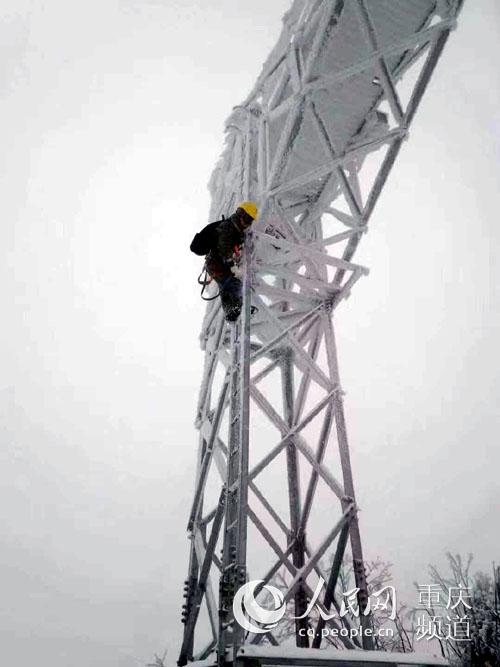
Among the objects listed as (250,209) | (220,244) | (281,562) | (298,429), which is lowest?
(281,562)

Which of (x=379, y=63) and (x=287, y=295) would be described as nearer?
(x=379, y=63)

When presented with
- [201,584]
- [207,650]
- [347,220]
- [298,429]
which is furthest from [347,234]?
[207,650]

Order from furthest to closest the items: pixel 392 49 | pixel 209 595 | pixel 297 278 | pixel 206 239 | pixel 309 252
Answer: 1. pixel 297 278
2. pixel 309 252
3. pixel 206 239
4. pixel 392 49
5. pixel 209 595

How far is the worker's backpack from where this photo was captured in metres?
5.70

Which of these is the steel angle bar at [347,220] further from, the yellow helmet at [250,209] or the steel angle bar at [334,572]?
the steel angle bar at [334,572]

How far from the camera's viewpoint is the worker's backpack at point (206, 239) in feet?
18.7

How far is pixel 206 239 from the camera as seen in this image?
5750 mm

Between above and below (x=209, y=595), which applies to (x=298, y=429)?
above

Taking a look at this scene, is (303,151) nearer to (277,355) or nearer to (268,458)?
(277,355)

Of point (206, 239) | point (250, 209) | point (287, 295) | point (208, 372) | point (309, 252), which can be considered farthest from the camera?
point (208, 372)

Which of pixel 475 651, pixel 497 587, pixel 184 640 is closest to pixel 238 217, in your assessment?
pixel 184 640

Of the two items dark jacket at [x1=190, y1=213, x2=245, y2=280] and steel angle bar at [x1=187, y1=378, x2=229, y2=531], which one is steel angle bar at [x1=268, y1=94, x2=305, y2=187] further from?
steel angle bar at [x1=187, y1=378, x2=229, y2=531]

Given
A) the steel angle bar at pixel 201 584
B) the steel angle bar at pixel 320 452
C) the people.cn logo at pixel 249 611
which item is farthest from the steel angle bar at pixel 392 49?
the people.cn logo at pixel 249 611

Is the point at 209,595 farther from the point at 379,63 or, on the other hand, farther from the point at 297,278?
the point at 379,63
